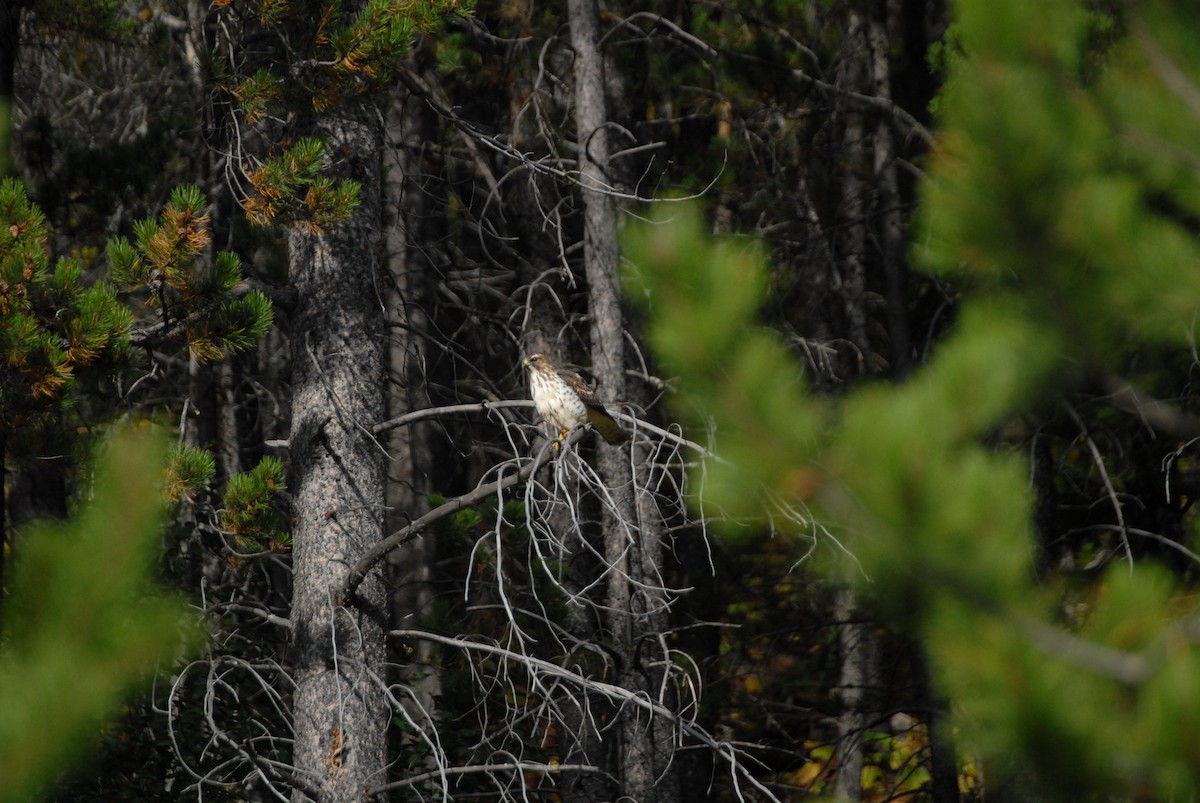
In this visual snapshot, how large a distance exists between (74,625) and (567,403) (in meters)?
4.87

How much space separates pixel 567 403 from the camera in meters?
6.94

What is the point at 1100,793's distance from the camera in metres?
2.29

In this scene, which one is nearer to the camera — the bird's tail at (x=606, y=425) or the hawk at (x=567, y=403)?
the bird's tail at (x=606, y=425)

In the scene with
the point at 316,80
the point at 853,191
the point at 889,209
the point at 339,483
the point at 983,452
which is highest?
the point at 316,80

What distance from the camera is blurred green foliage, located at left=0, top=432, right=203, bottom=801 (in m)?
2.15

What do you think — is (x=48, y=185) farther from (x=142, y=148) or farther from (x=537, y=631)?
(x=537, y=631)

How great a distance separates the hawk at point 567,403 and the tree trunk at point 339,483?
111cm

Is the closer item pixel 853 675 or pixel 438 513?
pixel 438 513

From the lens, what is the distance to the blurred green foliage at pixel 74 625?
2146 mm

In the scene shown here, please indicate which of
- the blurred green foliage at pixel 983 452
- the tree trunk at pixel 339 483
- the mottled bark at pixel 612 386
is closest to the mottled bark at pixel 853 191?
the mottled bark at pixel 612 386

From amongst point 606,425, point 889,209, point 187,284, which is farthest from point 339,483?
point 889,209

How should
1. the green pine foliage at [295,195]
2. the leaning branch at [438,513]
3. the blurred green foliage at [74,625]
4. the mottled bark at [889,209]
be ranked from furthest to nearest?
the mottled bark at [889,209], the green pine foliage at [295,195], the leaning branch at [438,513], the blurred green foliage at [74,625]

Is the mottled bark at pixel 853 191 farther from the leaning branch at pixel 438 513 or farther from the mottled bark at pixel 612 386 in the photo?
the leaning branch at pixel 438 513

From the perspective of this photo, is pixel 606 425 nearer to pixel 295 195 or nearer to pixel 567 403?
pixel 567 403
